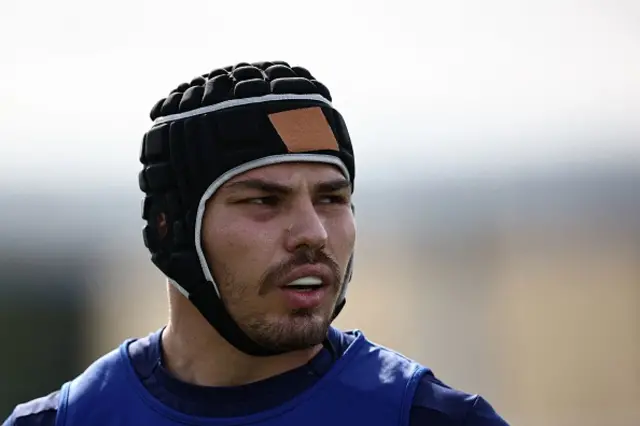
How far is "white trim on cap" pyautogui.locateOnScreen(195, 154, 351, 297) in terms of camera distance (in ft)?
10.1

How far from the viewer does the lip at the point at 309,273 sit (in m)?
3.01

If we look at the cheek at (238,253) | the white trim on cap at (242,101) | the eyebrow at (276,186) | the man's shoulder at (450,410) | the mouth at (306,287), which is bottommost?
the man's shoulder at (450,410)

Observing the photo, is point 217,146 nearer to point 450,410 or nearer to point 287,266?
point 287,266

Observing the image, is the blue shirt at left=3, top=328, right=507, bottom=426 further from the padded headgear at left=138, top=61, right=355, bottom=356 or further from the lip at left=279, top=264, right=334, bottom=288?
the lip at left=279, top=264, right=334, bottom=288

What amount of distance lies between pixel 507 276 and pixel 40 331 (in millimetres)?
6497

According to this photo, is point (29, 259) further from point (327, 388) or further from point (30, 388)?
point (327, 388)

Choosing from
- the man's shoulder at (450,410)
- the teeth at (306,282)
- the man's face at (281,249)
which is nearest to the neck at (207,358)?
the man's face at (281,249)

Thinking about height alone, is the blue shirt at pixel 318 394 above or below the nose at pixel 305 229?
below

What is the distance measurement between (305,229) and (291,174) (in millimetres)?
158

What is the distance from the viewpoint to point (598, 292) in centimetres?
1664

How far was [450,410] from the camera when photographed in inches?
115

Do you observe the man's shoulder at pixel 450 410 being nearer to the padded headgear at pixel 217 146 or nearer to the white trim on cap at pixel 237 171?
the padded headgear at pixel 217 146

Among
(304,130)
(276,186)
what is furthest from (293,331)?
(304,130)

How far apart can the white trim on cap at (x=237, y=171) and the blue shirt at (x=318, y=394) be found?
0.92 ft
